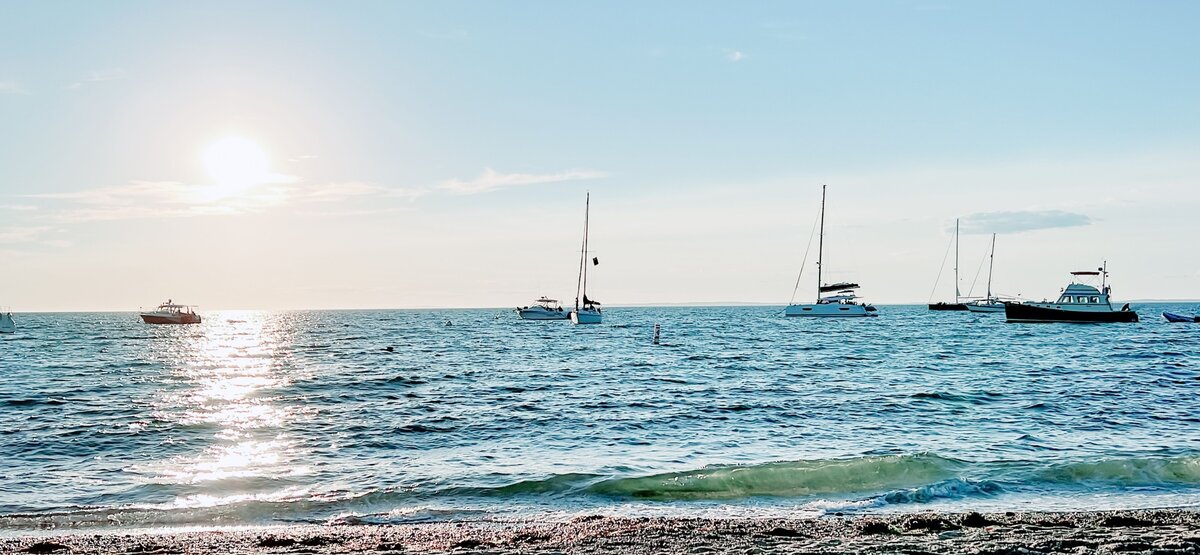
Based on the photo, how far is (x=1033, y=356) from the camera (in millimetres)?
51875

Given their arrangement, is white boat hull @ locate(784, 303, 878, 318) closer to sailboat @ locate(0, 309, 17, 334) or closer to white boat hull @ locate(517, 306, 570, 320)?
white boat hull @ locate(517, 306, 570, 320)

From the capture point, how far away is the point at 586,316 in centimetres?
12281

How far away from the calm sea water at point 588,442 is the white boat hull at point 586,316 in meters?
76.7

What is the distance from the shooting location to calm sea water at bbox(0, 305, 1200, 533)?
50.5 feet

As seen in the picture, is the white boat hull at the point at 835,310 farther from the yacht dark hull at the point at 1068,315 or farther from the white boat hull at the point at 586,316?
the white boat hull at the point at 586,316

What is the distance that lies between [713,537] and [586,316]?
365 feet

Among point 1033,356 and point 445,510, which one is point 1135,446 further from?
point 1033,356

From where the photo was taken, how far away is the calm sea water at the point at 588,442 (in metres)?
15.4

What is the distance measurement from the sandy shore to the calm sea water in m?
1.53

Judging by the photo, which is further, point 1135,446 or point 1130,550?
Answer: point 1135,446

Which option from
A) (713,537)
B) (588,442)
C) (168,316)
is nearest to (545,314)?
(168,316)

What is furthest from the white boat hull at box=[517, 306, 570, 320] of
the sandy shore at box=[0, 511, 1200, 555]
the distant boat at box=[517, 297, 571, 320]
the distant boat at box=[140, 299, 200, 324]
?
the sandy shore at box=[0, 511, 1200, 555]

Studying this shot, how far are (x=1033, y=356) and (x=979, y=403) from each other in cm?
2566

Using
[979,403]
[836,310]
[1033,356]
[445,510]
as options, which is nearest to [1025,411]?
[979,403]
